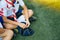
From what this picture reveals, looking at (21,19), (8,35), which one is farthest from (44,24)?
(8,35)

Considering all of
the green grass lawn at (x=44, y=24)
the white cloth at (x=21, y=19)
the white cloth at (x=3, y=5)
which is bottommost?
the green grass lawn at (x=44, y=24)

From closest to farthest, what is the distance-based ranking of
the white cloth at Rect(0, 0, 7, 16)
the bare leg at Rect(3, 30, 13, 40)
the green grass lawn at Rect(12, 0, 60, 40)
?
the bare leg at Rect(3, 30, 13, 40), the white cloth at Rect(0, 0, 7, 16), the green grass lawn at Rect(12, 0, 60, 40)

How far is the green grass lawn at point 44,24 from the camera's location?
3.00 metres

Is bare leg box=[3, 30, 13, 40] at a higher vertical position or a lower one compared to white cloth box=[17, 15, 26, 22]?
lower

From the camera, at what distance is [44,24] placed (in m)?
3.27

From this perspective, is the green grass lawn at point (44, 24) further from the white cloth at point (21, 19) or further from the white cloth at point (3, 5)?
the white cloth at point (3, 5)

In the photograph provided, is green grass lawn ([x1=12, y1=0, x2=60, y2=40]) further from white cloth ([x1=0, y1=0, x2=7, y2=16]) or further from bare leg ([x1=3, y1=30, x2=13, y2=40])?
white cloth ([x1=0, y1=0, x2=7, y2=16])

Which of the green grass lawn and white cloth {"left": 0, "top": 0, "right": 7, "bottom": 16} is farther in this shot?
the green grass lawn

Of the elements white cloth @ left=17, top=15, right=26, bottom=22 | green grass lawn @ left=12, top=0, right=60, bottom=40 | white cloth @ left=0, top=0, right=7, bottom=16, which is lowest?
green grass lawn @ left=12, top=0, right=60, bottom=40

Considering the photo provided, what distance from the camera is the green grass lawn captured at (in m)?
3.00

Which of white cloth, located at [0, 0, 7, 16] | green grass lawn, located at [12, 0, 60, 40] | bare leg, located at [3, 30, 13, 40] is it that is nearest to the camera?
bare leg, located at [3, 30, 13, 40]

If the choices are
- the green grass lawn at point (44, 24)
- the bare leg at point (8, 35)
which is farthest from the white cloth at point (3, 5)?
the green grass lawn at point (44, 24)

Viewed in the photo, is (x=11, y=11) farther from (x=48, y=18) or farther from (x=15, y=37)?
(x=48, y=18)

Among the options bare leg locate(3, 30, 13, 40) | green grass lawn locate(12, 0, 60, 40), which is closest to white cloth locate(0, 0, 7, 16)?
bare leg locate(3, 30, 13, 40)
